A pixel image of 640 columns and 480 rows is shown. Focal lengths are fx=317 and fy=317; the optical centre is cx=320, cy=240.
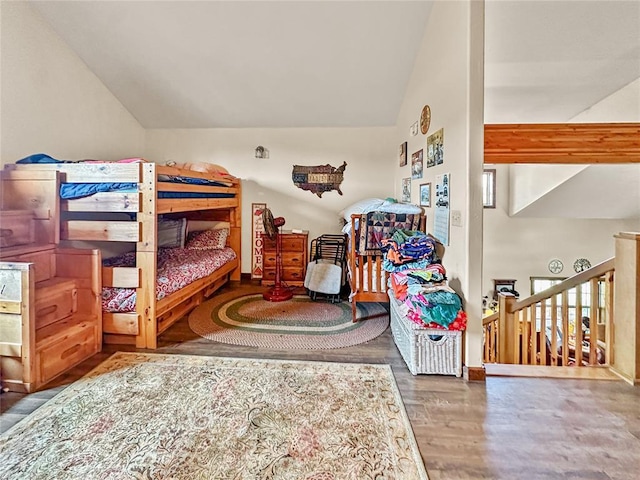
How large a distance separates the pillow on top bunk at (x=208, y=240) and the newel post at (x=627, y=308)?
13.4 ft

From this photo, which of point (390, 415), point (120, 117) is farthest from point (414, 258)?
point (120, 117)

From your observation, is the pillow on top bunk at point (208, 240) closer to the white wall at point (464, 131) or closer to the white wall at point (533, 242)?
the white wall at point (464, 131)

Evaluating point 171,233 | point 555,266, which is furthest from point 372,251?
point 555,266

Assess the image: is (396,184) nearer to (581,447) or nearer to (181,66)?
(181,66)

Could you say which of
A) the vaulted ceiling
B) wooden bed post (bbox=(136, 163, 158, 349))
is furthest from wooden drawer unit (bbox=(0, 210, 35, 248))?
the vaulted ceiling

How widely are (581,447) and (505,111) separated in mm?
3660

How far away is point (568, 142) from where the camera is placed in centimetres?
326

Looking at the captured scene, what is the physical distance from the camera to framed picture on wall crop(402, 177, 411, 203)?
375cm

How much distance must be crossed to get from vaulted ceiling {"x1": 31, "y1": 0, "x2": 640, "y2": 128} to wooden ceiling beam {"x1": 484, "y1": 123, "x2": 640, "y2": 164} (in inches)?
19.9

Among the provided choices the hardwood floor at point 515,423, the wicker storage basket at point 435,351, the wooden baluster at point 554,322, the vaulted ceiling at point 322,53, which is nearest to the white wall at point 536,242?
the vaulted ceiling at point 322,53

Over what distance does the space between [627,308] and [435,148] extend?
1.75 metres

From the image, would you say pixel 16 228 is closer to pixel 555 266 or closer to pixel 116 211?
pixel 116 211

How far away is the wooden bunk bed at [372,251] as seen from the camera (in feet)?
10.0

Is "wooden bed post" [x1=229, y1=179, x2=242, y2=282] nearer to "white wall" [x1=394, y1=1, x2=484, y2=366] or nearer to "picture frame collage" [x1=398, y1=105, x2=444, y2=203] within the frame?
"picture frame collage" [x1=398, y1=105, x2=444, y2=203]
